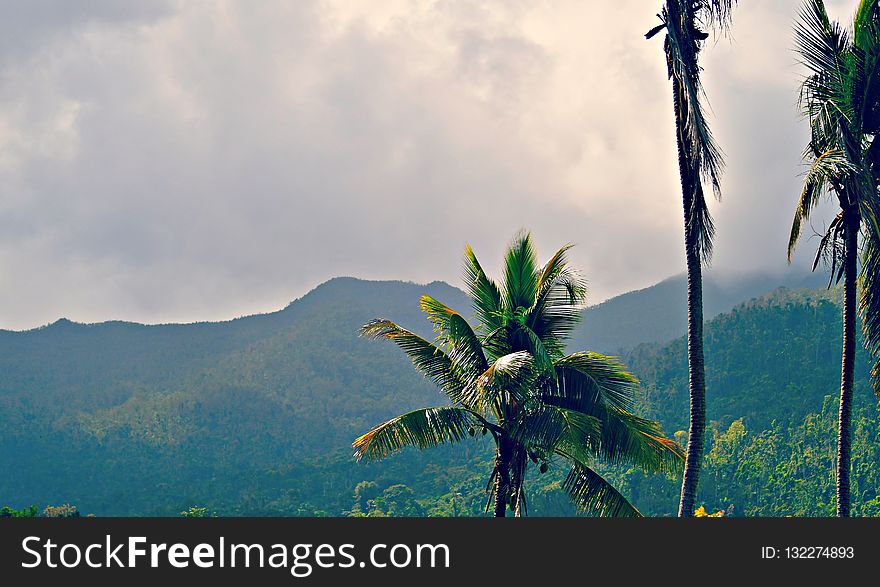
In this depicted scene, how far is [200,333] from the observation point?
116312mm

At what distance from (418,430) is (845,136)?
19.4ft

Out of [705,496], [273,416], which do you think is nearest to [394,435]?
[705,496]

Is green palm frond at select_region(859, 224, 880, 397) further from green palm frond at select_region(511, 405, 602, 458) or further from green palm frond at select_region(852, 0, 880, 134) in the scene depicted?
green palm frond at select_region(511, 405, 602, 458)

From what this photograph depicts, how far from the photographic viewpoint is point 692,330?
35.1 ft

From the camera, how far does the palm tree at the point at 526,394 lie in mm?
12680

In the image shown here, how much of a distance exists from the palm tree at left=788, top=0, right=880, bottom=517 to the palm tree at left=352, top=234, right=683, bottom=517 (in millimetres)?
2352

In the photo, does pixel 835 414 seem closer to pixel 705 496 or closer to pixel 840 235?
pixel 705 496

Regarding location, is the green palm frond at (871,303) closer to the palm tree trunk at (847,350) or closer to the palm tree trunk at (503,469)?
the palm tree trunk at (847,350)

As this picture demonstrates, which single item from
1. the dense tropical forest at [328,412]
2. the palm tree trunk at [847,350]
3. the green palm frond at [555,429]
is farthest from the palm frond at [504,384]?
the dense tropical forest at [328,412]

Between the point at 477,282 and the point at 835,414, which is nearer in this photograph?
the point at 477,282

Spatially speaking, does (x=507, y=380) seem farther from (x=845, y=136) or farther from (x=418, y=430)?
(x=845, y=136)

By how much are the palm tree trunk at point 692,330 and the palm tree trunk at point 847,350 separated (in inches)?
84.0

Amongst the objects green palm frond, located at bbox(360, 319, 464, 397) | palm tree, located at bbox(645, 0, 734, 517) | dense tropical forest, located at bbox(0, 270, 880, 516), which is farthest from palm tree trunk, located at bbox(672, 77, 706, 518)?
dense tropical forest, located at bbox(0, 270, 880, 516)
